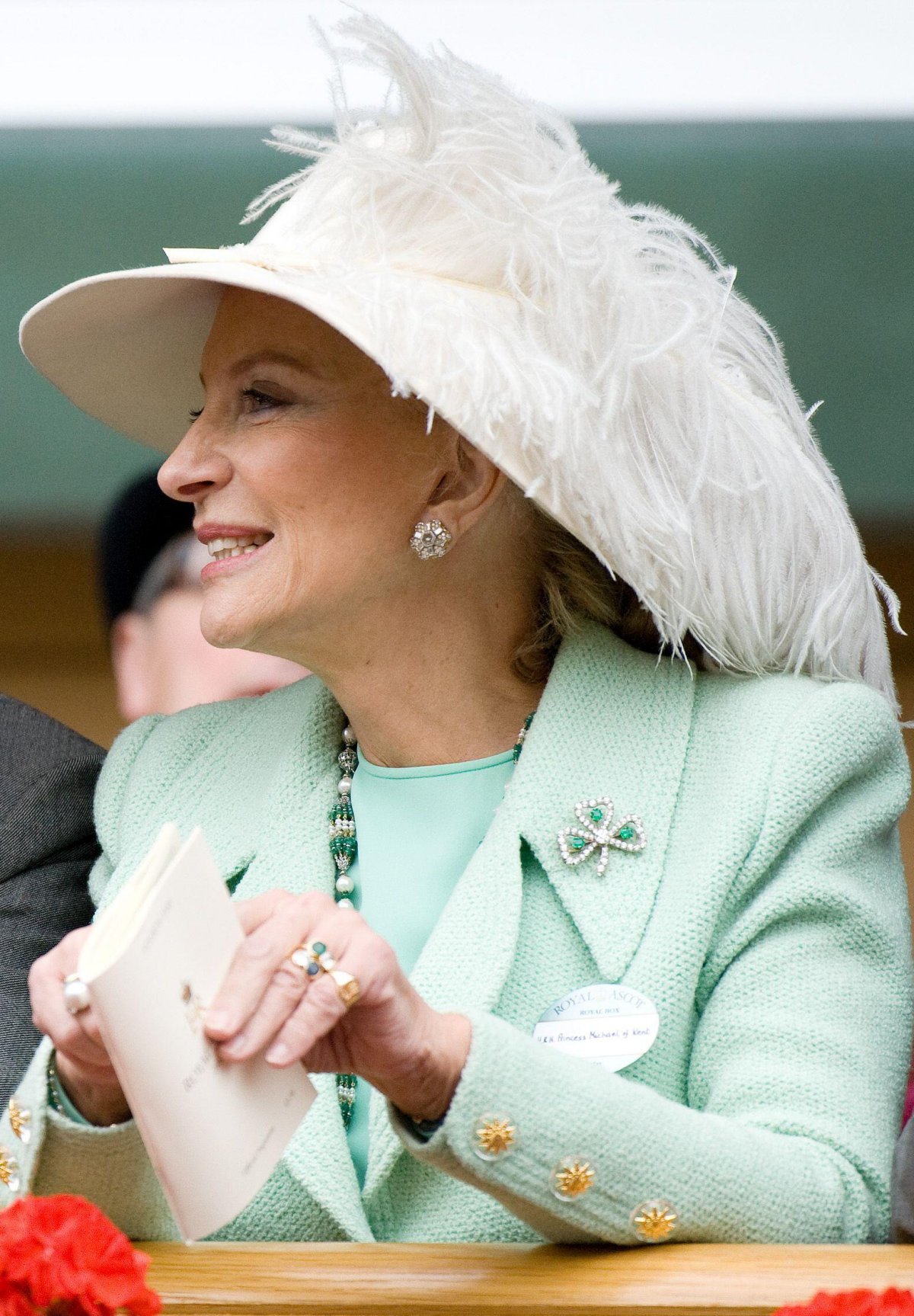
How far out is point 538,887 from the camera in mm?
1399

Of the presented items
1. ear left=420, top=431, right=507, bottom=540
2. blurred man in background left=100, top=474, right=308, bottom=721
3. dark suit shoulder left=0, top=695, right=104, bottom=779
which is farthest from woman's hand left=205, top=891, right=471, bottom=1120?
blurred man in background left=100, top=474, right=308, bottom=721

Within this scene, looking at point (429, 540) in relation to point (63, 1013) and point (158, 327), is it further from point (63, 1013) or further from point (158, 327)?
point (63, 1013)

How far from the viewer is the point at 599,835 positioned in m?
1.40

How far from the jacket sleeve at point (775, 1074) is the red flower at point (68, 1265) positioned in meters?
0.29

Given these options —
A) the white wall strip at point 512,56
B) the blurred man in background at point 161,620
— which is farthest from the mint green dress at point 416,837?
the white wall strip at point 512,56

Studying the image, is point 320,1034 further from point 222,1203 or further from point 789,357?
point 789,357

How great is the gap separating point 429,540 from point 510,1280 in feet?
2.25

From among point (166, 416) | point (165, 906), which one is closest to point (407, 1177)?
point (165, 906)

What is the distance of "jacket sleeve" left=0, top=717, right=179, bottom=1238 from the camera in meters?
1.14

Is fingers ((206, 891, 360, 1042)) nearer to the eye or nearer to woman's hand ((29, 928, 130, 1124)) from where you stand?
woman's hand ((29, 928, 130, 1124))

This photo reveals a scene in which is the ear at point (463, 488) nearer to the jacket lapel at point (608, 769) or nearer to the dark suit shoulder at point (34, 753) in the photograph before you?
the jacket lapel at point (608, 769)

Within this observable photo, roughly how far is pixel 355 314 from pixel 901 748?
0.59m

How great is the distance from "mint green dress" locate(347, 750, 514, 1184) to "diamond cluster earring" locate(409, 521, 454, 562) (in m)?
0.20

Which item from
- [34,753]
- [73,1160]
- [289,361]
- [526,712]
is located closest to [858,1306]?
[73,1160]
